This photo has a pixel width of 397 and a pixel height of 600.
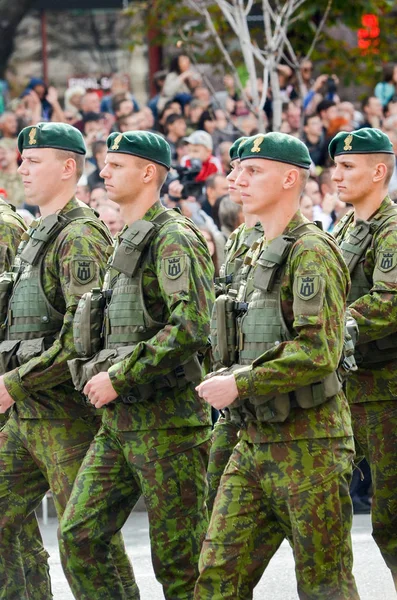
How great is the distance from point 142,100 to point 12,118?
495 centimetres

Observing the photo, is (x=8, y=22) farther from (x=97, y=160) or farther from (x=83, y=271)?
(x=83, y=271)

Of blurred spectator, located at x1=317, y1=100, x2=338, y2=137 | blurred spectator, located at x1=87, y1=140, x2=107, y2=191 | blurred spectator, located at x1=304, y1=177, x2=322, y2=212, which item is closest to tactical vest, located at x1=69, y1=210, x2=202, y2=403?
blurred spectator, located at x1=304, y1=177, x2=322, y2=212

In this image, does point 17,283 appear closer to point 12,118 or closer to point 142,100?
point 12,118

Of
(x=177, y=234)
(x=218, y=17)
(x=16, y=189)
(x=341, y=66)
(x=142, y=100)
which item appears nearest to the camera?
(x=177, y=234)

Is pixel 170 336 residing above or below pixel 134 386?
above

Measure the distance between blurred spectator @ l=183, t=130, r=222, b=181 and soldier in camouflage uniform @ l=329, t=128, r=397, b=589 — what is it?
18.3 ft

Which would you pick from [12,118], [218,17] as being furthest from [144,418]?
[218,17]

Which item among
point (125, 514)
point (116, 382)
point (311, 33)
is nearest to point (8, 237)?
point (116, 382)

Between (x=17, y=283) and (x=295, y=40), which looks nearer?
(x=17, y=283)

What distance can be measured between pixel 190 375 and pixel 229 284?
5.19 feet

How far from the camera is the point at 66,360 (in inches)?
256

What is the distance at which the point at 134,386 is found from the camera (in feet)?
20.3

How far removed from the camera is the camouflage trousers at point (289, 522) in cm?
545

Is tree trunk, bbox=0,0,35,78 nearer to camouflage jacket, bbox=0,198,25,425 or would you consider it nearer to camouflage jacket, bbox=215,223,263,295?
camouflage jacket, bbox=215,223,263,295
